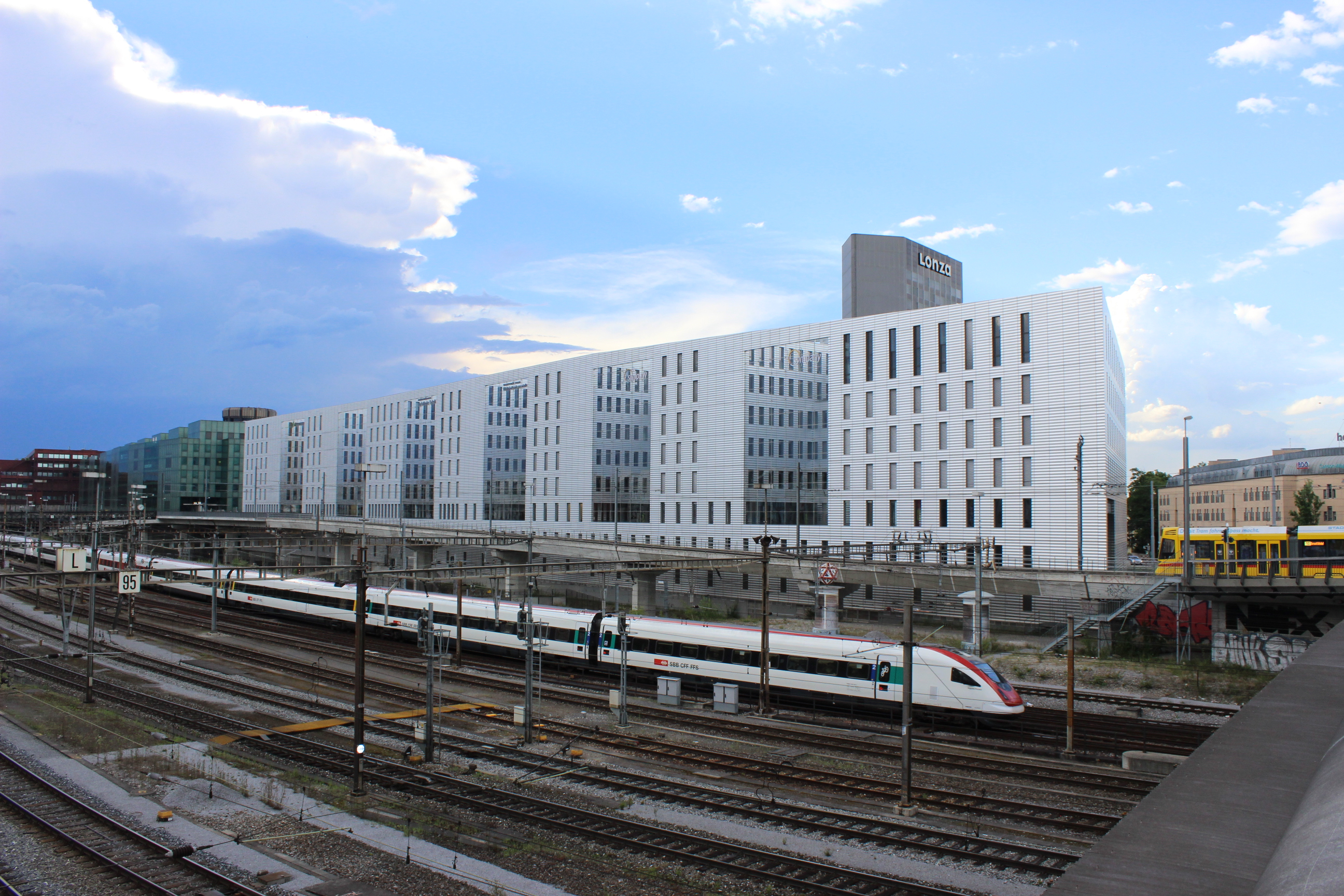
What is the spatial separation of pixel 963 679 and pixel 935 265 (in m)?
111

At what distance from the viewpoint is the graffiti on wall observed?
41.8 m

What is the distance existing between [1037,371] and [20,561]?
→ 9835cm

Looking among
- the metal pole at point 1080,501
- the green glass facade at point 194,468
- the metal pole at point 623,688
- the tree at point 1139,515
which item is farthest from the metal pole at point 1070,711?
the green glass facade at point 194,468

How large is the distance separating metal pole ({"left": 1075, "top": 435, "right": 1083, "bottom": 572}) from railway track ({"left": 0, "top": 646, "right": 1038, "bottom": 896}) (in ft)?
119

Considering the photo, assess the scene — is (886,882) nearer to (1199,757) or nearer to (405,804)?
(1199,757)

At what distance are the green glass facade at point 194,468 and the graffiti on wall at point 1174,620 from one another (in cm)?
13994

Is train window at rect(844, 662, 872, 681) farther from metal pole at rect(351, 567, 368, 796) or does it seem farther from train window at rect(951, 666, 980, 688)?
metal pole at rect(351, 567, 368, 796)

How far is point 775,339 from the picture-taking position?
66.8 metres

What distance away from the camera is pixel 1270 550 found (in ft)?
141

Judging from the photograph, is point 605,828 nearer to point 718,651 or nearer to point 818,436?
point 718,651

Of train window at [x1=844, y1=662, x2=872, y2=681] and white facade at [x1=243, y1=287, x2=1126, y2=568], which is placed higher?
white facade at [x1=243, y1=287, x2=1126, y2=568]

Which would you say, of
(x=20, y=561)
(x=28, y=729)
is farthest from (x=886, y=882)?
(x=20, y=561)

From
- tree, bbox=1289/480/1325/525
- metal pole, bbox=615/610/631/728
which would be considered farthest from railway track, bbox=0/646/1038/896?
tree, bbox=1289/480/1325/525

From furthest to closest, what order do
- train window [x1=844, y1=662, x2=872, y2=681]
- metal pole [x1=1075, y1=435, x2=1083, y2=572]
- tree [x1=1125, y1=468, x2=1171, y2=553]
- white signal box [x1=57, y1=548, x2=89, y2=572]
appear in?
tree [x1=1125, y1=468, x2=1171, y2=553], metal pole [x1=1075, y1=435, x2=1083, y2=572], white signal box [x1=57, y1=548, x2=89, y2=572], train window [x1=844, y1=662, x2=872, y2=681]
